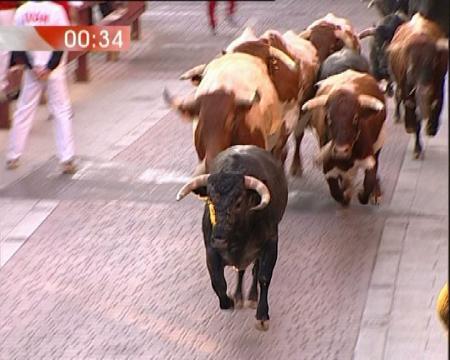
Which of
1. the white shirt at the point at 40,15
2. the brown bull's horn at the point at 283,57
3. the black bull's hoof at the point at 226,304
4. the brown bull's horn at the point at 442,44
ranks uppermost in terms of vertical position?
the brown bull's horn at the point at 442,44

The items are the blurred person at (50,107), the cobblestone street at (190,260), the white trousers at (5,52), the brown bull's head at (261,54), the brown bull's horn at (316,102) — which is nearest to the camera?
the cobblestone street at (190,260)

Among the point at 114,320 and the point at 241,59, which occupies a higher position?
the point at 241,59

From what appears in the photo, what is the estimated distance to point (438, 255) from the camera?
665 cm

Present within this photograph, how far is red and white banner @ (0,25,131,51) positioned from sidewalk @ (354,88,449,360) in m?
1.79

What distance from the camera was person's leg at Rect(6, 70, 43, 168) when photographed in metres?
8.66

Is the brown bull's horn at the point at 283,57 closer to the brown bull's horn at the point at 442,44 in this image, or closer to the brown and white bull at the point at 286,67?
the brown and white bull at the point at 286,67

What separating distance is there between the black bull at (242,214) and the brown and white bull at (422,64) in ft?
3.03

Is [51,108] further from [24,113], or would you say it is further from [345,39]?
[345,39]

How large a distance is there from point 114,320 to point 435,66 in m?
2.68

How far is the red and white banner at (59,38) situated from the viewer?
5410 mm

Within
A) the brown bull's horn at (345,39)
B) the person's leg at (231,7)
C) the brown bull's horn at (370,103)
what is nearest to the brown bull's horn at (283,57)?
the brown bull's horn at (370,103)

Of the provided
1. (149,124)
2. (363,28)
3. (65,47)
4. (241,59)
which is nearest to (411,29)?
(65,47)

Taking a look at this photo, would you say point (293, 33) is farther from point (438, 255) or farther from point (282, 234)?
point (438, 255)

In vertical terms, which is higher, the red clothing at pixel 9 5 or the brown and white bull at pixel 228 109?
the red clothing at pixel 9 5
